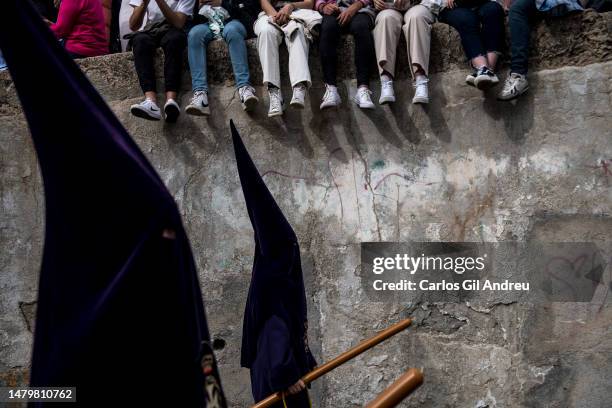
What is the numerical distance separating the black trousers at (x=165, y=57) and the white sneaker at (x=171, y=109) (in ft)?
0.47

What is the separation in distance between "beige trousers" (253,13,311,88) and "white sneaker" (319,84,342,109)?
0.48 feet

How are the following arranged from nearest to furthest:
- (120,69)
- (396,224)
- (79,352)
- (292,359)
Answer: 1. (79,352)
2. (292,359)
3. (396,224)
4. (120,69)

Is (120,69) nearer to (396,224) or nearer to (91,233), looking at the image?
(396,224)

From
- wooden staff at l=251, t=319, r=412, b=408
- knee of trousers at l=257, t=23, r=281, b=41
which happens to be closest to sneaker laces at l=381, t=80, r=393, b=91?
knee of trousers at l=257, t=23, r=281, b=41

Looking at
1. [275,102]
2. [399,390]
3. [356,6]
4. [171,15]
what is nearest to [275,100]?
[275,102]

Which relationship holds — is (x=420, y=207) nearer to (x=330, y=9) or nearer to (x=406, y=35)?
(x=406, y=35)

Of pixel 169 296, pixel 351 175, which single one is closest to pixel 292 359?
pixel 169 296

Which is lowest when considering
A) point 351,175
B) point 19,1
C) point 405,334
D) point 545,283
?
point 405,334

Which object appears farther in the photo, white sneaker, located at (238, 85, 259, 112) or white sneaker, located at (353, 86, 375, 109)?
white sneaker, located at (238, 85, 259, 112)

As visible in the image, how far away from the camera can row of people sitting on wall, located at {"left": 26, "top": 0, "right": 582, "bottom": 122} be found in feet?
15.5

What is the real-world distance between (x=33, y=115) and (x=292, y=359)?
1848 millimetres

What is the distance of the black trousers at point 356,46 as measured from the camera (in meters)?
4.96

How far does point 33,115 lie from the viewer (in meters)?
2.31

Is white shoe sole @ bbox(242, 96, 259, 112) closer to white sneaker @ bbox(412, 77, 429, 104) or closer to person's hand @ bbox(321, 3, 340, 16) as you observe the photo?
person's hand @ bbox(321, 3, 340, 16)
